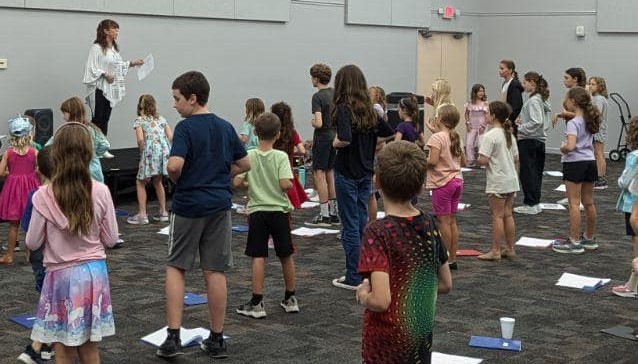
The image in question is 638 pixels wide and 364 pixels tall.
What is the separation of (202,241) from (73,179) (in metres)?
1.24

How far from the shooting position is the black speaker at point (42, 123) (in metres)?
12.2

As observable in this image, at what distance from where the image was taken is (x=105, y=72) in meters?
12.5

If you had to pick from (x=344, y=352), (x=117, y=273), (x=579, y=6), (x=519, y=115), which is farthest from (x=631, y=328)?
(x=579, y=6)

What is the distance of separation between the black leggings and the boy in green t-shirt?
654 centimetres

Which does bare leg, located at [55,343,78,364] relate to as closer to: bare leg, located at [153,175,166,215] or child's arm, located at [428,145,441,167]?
child's arm, located at [428,145,441,167]

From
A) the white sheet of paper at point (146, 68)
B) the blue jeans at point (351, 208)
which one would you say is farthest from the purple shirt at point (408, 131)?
the white sheet of paper at point (146, 68)

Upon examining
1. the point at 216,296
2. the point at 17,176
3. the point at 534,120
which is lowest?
→ the point at 216,296

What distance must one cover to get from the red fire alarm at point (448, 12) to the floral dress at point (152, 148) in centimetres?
1022

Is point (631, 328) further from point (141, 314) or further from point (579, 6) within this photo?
point (579, 6)

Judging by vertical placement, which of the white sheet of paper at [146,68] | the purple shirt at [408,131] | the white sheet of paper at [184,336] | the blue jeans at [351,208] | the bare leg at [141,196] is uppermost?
the white sheet of paper at [146,68]

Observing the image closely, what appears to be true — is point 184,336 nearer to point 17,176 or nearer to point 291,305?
point 291,305

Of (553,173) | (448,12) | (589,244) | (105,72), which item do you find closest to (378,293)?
(589,244)

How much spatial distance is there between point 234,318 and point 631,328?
9.02 ft

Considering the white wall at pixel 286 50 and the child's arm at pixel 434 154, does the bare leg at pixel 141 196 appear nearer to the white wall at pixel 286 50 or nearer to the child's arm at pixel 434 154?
the white wall at pixel 286 50
